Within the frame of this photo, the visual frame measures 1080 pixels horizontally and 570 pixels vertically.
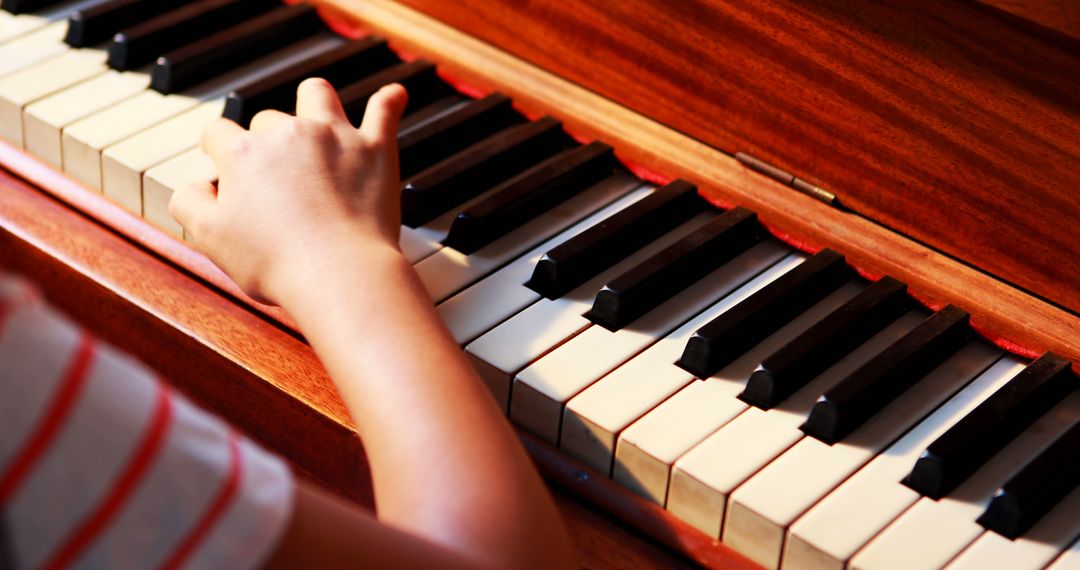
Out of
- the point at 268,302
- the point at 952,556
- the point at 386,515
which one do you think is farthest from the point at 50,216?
the point at 952,556

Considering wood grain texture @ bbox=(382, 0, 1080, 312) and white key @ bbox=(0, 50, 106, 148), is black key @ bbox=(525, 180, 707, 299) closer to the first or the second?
wood grain texture @ bbox=(382, 0, 1080, 312)

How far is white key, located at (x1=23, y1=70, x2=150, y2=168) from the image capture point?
165 centimetres

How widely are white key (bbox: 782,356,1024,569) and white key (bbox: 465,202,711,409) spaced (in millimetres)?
317

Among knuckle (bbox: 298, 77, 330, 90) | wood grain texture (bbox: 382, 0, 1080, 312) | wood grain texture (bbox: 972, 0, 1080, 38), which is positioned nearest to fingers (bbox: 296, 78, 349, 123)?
knuckle (bbox: 298, 77, 330, 90)

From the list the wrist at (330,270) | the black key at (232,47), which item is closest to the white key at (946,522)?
the wrist at (330,270)

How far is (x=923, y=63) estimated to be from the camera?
1.40 m

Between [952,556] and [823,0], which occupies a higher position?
[823,0]

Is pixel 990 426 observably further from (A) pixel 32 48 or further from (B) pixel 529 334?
(A) pixel 32 48

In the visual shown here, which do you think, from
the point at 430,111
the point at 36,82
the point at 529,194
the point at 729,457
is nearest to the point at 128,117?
the point at 36,82

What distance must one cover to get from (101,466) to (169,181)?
905mm

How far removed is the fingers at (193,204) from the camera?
4.63 feet

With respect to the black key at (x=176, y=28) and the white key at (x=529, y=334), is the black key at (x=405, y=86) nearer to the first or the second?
the black key at (x=176, y=28)

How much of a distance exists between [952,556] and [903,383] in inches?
8.4

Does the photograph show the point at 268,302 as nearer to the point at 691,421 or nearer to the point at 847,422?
the point at 691,421
